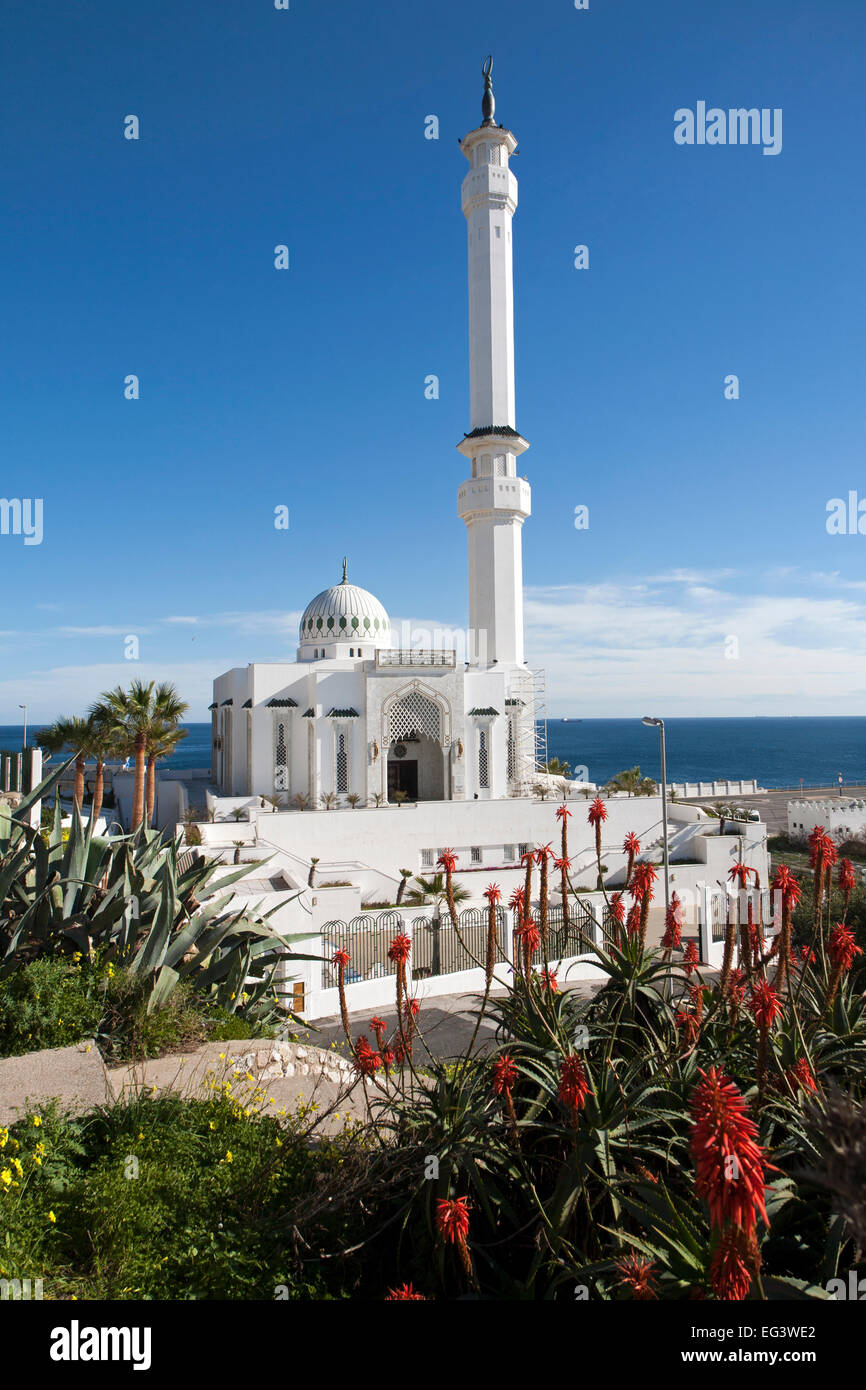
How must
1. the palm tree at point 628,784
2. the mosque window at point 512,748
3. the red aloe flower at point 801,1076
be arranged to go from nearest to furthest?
the red aloe flower at point 801,1076 → the palm tree at point 628,784 → the mosque window at point 512,748

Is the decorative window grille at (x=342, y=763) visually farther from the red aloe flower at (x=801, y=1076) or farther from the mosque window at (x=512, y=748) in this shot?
the red aloe flower at (x=801, y=1076)

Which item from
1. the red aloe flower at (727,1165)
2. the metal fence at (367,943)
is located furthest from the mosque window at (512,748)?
the red aloe flower at (727,1165)

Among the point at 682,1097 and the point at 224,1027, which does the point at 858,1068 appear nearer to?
the point at 682,1097

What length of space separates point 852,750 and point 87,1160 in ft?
562

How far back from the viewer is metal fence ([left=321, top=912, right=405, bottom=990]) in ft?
51.7

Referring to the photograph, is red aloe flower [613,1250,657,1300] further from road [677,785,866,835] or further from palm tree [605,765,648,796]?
road [677,785,866,835]

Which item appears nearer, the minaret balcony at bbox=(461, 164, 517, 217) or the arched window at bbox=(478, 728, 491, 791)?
the arched window at bbox=(478, 728, 491, 791)

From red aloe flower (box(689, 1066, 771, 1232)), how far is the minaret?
1150 inches

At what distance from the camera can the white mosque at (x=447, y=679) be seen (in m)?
27.6

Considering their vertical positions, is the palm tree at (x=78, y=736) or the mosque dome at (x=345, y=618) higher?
the mosque dome at (x=345, y=618)

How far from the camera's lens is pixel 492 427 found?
3172 centimetres

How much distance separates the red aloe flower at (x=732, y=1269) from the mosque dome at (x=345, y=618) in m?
29.3

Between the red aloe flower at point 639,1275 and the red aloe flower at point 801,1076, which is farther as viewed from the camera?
the red aloe flower at point 801,1076

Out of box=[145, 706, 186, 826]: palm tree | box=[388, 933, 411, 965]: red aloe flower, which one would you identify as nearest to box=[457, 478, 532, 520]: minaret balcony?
box=[145, 706, 186, 826]: palm tree
